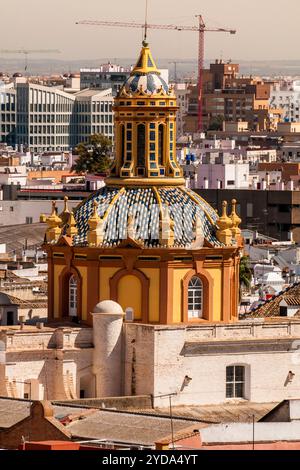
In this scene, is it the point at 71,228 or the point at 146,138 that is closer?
the point at 71,228

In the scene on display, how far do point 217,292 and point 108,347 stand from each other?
3388 mm

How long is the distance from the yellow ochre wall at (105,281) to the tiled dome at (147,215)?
24.5 inches

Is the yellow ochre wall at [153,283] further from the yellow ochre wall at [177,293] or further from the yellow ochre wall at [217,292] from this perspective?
the yellow ochre wall at [217,292]

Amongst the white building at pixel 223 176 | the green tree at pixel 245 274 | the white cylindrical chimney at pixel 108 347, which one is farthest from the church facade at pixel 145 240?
the white building at pixel 223 176

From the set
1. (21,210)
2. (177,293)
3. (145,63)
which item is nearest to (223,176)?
(21,210)

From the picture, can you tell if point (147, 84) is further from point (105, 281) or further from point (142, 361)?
point (142, 361)

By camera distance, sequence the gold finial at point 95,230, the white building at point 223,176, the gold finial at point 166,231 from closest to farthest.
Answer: the gold finial at point 166,231 → the gold finial at point 95,230 → the white building at point 223,176

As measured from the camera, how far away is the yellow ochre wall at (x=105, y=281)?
228 feet

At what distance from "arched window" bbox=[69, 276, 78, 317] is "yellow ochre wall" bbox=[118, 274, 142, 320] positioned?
1347 mm

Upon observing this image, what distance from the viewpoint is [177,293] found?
69438 mm

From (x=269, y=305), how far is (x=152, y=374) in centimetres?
2090

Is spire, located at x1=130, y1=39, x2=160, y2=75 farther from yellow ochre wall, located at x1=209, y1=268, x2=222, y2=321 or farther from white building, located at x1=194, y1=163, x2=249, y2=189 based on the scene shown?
white building, located at x1=194, y1=163, x2=249, y2=189

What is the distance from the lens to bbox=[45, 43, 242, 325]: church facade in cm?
6925

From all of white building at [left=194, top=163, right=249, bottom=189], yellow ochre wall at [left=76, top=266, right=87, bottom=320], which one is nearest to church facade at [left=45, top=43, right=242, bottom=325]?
yellow ochre wall at [left=76, top=266, right=87, bottom=320]
